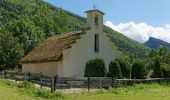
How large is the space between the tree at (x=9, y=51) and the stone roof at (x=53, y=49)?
13646mm

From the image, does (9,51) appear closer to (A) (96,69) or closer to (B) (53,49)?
(B) (53,49)

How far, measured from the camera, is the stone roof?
40.5m

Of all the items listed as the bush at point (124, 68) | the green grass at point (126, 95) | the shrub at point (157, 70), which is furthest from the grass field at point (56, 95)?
the shrub at point (157, 70)

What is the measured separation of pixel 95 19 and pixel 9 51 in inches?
966

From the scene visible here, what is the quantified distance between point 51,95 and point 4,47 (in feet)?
130

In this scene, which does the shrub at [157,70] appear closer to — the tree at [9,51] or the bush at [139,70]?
the bush at [139,70]

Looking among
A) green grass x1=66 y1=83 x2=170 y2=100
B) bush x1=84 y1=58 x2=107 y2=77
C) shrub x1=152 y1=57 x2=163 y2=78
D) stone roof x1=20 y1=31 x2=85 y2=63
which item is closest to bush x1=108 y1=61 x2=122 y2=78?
bush x1=84 y1=58 x2=107 y2=77

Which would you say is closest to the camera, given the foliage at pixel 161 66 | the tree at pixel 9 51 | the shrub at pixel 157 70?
the foliage at pixel 161 66

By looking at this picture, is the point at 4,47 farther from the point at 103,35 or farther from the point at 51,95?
the point at 51,95

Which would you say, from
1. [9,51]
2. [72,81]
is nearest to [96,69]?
[72,81]

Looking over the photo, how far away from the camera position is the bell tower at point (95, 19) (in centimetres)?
4212

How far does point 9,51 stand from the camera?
62.3 metres

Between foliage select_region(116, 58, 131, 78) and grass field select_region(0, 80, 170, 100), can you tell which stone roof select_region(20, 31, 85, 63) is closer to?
foliage select_region(116, 58, 131, 78)

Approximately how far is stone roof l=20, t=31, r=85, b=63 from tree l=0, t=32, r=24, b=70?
13.6 metres
